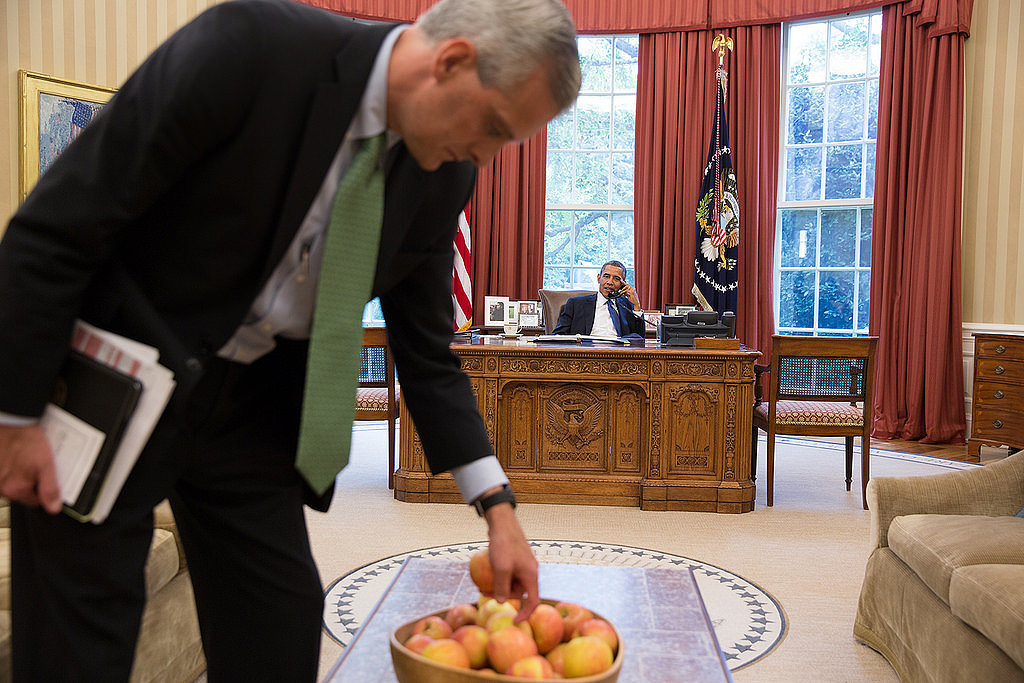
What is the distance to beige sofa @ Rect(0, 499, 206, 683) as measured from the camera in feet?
7.04

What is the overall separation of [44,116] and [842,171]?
6.58 meters

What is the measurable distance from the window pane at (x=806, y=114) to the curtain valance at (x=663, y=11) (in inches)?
26.3

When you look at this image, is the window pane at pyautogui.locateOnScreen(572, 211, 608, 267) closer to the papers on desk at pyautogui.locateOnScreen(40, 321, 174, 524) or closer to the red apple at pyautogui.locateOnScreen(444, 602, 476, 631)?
the red apple at pyautogui.locateOnScreen(444, 602, 476, 631)

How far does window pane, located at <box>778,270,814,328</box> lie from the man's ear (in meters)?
7.44

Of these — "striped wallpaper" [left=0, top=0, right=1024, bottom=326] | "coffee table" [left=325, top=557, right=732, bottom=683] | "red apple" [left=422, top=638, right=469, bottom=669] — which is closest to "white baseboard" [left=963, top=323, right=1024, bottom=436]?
"striped wallpaper" [left=0, top=0, right=1024, bottom=326]

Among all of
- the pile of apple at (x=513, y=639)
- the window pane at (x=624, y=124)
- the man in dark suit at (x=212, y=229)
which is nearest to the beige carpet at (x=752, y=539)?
the pile of apple at (x=513, y=639)

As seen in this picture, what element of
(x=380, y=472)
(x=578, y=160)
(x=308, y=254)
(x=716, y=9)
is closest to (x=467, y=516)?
(x=380, y=472)

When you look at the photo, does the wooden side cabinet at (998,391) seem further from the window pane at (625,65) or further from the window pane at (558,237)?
the window pane at (625,65)

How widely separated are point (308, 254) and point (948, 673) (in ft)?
6.84

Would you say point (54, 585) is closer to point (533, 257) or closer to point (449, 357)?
point (449, 357)

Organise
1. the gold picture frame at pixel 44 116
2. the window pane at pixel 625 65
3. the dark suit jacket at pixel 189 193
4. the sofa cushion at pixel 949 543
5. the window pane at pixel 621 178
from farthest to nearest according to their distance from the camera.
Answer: the window pane at pixel 621 178 → the window pane at pixel 625 65 → the gold picture frame at pixel 44 116 → the sofa cushion at pixel 949 543 → the dark suit jacket at pixel 189 193

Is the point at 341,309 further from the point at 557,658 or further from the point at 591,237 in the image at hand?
the point at 591,237

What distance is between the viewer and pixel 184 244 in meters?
1.05

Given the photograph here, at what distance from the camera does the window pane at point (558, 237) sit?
28.0 feet
